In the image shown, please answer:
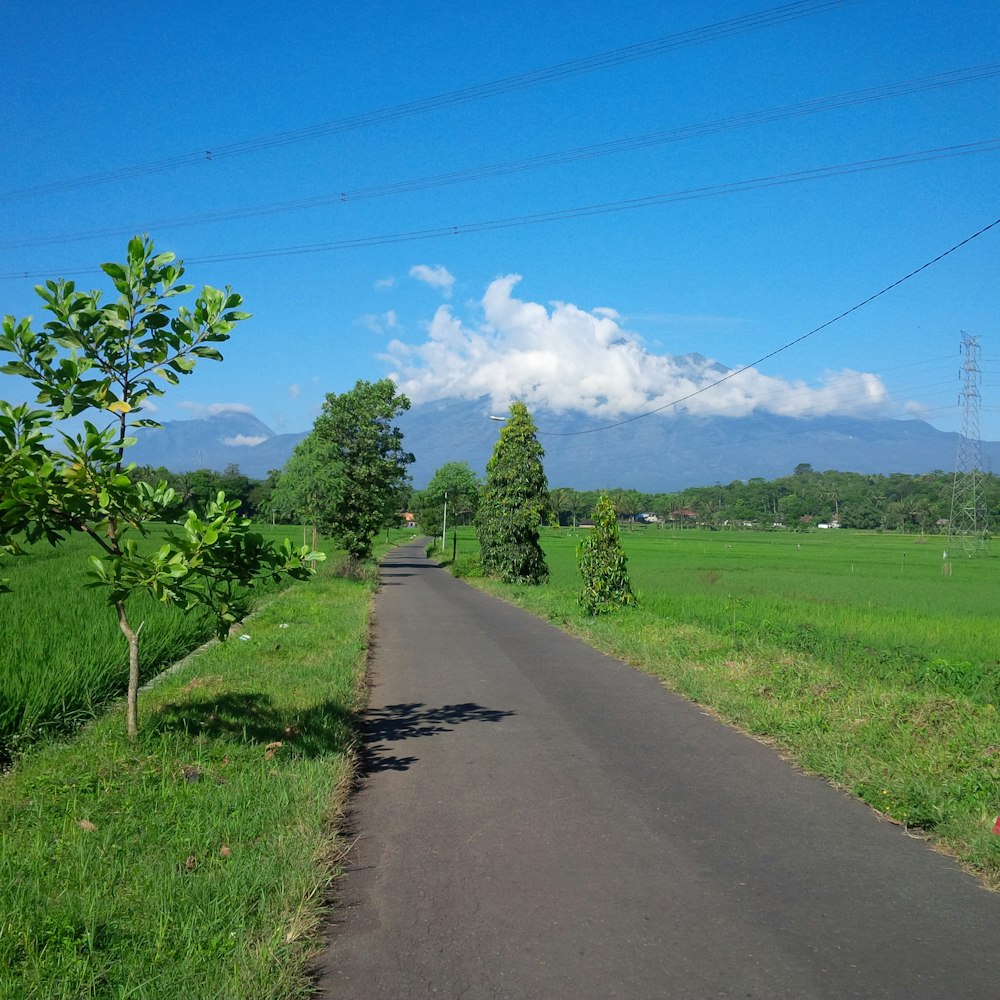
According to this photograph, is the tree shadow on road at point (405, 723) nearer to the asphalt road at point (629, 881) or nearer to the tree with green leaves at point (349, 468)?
the asphalt road at point (629, 881)

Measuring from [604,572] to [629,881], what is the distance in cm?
1351

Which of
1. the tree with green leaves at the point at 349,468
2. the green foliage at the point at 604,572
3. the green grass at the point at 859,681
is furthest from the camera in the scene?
the tree with green leaves at the point at 349,468

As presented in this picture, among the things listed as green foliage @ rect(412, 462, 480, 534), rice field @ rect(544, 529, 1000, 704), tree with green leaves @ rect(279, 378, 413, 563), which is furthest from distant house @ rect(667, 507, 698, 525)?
tree with green leaves @ rect(279, 378, 413, 563)

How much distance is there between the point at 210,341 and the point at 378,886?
387cm

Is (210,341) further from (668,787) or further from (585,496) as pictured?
(585,496)

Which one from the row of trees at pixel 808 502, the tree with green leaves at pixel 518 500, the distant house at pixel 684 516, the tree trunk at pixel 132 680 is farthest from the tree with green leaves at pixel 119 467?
the distant house at pixel 684 516

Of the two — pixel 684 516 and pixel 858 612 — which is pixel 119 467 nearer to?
pixel 858 612

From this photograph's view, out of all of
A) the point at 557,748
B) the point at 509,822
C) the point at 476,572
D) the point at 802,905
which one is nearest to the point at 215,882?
the point at 509,822

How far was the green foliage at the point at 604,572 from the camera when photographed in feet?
58.5

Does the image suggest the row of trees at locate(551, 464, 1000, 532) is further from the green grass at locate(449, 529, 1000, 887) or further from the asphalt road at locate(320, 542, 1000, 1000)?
the asphalt road at locate(320, 542, 1000, 1000)

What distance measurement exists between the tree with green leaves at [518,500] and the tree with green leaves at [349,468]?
22.1 feet

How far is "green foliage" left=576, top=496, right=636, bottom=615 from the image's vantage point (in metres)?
17.8

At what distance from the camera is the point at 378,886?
4.32 meters

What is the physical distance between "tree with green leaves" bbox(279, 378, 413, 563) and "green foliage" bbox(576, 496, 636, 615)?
16033 mm
